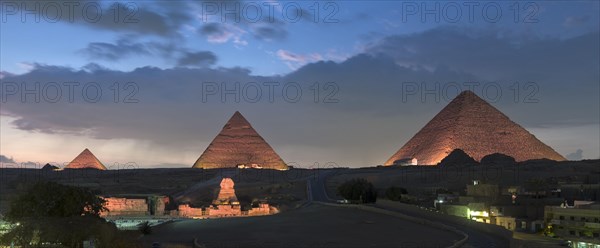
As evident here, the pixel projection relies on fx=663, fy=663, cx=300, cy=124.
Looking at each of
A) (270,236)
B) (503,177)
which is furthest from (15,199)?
(503,177)

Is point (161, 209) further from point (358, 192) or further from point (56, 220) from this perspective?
point (56, 220)

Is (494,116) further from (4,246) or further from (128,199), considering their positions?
(4,246)

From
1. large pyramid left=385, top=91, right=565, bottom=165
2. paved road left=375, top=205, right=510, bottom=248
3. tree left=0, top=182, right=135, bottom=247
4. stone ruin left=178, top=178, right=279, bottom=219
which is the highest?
large pyramid left=385, top=91, right=565, bottom=165

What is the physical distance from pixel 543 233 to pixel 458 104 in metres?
88.3

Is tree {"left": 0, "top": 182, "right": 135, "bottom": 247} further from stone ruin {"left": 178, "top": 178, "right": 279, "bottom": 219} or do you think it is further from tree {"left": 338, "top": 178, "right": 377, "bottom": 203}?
tree {"left": 338, "top": 178, "right": 377, "bottom": 203}

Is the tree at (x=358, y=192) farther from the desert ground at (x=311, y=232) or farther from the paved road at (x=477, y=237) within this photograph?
the paved road at (x=477, y=237)

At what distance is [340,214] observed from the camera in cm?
3241

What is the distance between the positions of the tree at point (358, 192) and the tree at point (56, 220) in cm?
2236

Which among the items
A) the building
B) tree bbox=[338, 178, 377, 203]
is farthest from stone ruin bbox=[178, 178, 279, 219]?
the building

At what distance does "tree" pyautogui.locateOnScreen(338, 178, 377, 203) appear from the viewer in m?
42.4

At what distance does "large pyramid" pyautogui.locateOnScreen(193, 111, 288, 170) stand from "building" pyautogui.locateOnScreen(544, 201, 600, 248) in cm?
8208

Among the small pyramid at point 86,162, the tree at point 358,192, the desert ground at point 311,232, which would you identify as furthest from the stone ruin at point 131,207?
the small pyramid at point 86,162

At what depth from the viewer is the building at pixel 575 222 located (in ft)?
81.0

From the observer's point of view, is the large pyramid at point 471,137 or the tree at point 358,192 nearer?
the tree at point 358,192
